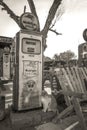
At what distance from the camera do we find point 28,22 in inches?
167

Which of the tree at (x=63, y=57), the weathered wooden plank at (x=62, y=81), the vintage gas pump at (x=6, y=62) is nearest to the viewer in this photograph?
the weathered wooden plank at (x=62, y=81)

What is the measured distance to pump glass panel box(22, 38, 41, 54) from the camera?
398cm

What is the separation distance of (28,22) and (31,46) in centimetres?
61

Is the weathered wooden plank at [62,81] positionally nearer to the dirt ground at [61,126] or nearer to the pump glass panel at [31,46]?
the dirt ground at [61,126]

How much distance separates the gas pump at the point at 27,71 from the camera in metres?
3.88

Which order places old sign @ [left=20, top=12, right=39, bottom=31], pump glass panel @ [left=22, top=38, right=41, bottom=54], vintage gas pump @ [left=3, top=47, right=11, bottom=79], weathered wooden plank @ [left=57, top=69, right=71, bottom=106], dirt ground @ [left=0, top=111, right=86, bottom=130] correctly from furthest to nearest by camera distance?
1. vintage gas pump @ [left=3, top=47, right=11, bottom=79]
2. old sign @ [left=20, top=12, right=39, bottom=31]
3. pump glass panel @ [left=22, top=38, right=41, bottom=54]
4. weathered wooden plank @ [left=57, top=69, right=71, bottom=106]
5. dirt ground @ [left=0, top=111, right=86, bottom=130]

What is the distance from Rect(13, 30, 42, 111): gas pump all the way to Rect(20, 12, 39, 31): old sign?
20 cm

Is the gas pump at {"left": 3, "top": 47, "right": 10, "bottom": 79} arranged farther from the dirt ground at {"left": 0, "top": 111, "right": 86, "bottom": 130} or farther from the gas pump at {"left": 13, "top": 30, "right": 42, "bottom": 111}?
the dirt ground at {"left": 0, "top": 111, "right": 86, "bottom": 130}

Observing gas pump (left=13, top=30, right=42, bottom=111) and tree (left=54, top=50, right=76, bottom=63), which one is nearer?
gas pump (left=13, top=30, right=42, bottom=111)

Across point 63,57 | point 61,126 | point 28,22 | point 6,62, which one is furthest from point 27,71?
point 63,57

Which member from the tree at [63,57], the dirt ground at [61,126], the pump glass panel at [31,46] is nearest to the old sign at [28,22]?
the pump glass panel at [31,46]

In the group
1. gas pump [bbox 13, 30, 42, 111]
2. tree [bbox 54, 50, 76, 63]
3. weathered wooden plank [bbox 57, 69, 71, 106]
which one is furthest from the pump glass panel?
tree [bbox 54, 50, 76, 63]

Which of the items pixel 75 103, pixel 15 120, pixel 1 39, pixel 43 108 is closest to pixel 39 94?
pixel 43 108

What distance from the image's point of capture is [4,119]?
4.06 meters
